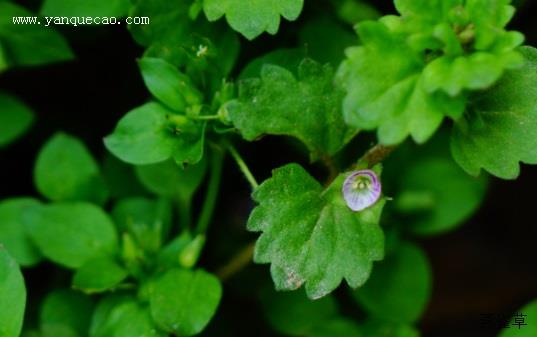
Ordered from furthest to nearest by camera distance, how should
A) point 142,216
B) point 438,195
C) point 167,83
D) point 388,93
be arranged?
point 438,195
point 142,216
point 167,83
point 388,93

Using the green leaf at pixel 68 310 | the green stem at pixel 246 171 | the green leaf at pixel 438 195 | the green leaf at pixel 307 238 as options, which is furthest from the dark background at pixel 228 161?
the green leaf at pixel 307 238

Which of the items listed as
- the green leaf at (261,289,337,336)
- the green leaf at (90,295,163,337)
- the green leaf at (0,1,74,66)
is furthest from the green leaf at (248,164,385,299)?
the green leaf at (0,1,74,66)

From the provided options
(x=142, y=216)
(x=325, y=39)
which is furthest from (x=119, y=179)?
(x=325, y=39)

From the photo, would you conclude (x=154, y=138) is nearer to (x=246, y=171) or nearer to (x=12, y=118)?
(x=246, y=171)

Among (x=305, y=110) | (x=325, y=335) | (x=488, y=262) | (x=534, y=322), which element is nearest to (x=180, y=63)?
(x=305, y=110)

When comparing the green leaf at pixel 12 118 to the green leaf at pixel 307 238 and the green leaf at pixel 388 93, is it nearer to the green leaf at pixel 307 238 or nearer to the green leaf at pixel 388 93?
the green leaf at pixel 307 238

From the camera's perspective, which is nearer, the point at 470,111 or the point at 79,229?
the point at 470,111

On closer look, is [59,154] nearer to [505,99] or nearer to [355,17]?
[355,17]
